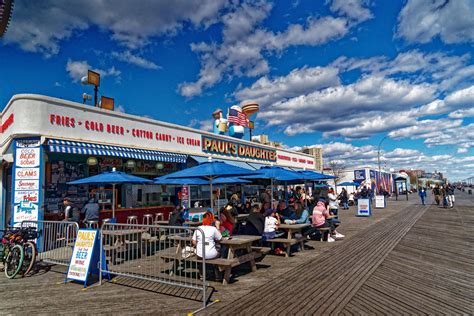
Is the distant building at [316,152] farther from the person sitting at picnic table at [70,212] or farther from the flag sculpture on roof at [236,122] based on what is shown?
the person sitting at picnic table at [70,212]

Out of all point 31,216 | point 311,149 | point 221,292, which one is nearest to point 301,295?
point 221,292

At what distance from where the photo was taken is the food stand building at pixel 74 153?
934cm

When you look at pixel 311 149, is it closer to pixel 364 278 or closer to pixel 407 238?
pixel 407 238

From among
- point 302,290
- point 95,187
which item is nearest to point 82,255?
point 302,290

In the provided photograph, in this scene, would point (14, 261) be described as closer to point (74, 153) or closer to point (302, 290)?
point (74, 153)

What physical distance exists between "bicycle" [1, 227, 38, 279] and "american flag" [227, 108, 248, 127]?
15354 mm

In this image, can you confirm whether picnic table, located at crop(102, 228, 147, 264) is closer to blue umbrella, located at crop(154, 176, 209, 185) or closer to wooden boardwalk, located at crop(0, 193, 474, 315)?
wooden boardwalk, located at crop(0, 193, 474, 315)

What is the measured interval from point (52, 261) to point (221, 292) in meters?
4.50

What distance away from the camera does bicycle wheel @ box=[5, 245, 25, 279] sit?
21.1 ft

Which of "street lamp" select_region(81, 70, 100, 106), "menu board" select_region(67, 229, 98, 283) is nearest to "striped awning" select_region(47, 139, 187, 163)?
"street lamp" select_region(81, 70, 100, 106)

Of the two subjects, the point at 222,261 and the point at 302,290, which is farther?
the point at 222,261

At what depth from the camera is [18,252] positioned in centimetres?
657

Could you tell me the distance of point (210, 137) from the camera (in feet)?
58.1

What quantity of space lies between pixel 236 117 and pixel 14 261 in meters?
16.5
